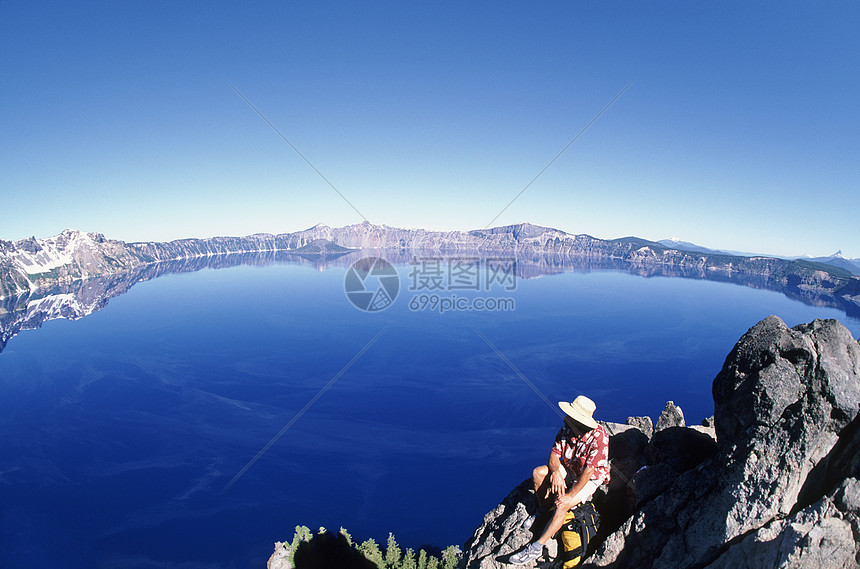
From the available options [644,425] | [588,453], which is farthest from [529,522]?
[644,425]

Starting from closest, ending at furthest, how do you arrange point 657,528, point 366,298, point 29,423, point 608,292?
point 657,528 < point 29,423 < point 366,298 < point 608,292

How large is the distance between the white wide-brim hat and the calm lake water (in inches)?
1237

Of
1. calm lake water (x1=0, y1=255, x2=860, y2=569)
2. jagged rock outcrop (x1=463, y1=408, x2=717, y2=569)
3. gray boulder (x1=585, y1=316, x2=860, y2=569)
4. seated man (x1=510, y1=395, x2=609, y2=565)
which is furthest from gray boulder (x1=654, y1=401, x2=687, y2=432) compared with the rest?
calm lake water (x1=0, y1=255, x2=860, y2=569)

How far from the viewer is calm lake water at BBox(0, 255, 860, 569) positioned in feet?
112

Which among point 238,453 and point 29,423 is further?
point 29,423

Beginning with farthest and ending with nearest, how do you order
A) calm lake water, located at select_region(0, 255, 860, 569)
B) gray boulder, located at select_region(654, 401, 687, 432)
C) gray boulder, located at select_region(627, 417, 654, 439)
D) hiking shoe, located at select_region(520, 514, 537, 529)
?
calm lake water, located at select_region(0, 255, 860, 569)
gray boulder, located at select_region(627, 417, 654, 439)
gray boulder, located at select_region(654, 401, 687, 432)
hiking shoe, located at select_region(520, 514, 537, 529)

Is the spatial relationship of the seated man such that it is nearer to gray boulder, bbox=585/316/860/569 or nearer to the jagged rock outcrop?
the jagged rock outcrop

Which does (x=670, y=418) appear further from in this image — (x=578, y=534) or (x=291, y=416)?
(x=291, y=416)

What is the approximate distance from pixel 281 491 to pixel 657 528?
136 ft

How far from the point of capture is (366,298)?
12069 cm

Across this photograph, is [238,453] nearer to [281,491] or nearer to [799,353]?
[281,491]

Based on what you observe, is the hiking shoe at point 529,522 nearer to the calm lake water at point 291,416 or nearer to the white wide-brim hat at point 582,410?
the white wide-brim hat at point 582,410

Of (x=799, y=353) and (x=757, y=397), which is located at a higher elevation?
(x=799, y=353)

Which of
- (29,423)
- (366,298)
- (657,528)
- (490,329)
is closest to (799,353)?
(657,528)
